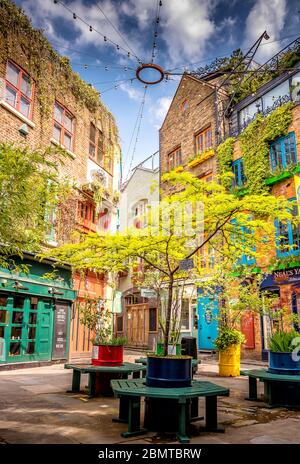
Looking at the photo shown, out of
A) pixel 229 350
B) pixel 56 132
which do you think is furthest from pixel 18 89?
pixel 229 350

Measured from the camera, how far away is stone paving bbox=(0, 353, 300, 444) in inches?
156

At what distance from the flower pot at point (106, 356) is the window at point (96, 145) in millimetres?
10479

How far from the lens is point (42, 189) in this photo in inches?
201

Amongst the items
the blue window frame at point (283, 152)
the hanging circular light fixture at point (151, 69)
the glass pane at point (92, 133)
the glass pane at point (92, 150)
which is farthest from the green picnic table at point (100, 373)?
the blue window frame at point (283, 152)

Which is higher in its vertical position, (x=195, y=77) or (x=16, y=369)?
(x=195, y=77)

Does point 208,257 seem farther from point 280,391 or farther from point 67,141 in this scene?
point 67,141

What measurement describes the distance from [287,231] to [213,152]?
20.0ft

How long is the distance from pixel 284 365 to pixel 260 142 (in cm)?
1215

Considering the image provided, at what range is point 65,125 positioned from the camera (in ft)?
46.5

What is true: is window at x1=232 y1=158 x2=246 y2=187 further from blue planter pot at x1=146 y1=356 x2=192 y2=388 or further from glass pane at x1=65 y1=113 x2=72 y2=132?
blue planter pot at x1=146 y1=356 x2=192 y2=388

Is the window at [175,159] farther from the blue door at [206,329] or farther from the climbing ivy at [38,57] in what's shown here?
the blue door at [206,329]

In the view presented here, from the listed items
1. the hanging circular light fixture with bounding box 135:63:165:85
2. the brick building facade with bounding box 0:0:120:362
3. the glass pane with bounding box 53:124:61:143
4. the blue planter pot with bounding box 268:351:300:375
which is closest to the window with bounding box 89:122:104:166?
the brick building facade with bounding box 0:0:120:362
